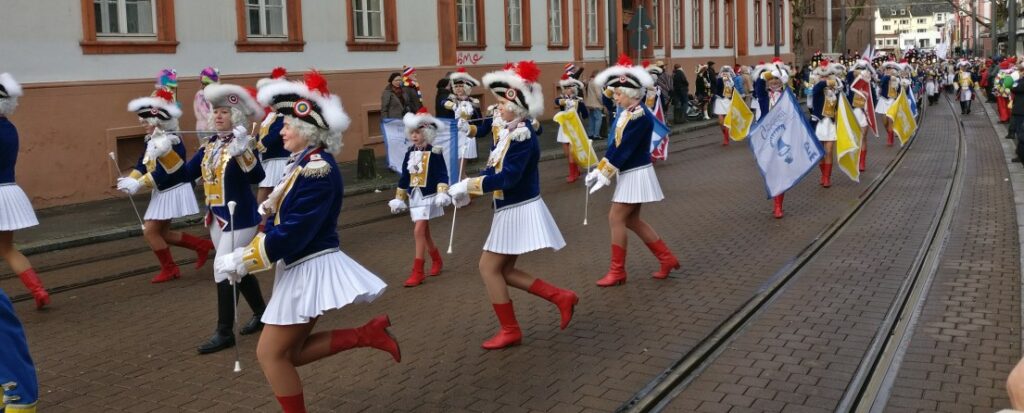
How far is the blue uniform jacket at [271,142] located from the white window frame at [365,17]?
1100 cm

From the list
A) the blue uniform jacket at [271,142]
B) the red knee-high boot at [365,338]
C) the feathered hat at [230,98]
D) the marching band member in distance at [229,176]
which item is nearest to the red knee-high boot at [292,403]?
the red knee-high boot at [365,338]

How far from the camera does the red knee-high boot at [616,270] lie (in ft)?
28.3

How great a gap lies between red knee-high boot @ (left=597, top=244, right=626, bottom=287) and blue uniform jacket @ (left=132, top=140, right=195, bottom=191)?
371cm

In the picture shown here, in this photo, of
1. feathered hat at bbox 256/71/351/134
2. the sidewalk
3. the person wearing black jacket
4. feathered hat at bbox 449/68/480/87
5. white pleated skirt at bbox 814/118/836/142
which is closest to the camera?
feathered hat at bbox 256/71/351/134

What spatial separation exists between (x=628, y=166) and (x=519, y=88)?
2175 mm

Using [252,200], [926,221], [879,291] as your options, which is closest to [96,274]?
[252,200]

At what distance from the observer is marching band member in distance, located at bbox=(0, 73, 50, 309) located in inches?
322

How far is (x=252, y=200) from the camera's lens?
23.7 ft

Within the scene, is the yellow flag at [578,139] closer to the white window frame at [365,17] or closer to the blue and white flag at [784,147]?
the blue and white flag at [784,147]

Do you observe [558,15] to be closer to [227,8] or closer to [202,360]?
[227,8]

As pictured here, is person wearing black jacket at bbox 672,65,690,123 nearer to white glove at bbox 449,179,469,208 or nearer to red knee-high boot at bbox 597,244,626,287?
red knee-high boot at bbox 597,244,626,287

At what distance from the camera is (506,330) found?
6.72 meters

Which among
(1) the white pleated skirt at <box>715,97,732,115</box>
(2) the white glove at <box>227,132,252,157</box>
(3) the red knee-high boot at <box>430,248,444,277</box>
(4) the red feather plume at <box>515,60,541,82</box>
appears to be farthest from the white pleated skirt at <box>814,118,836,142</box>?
(2) the white glove at <box>227,132,252,157</box>

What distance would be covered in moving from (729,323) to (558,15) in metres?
25.5
